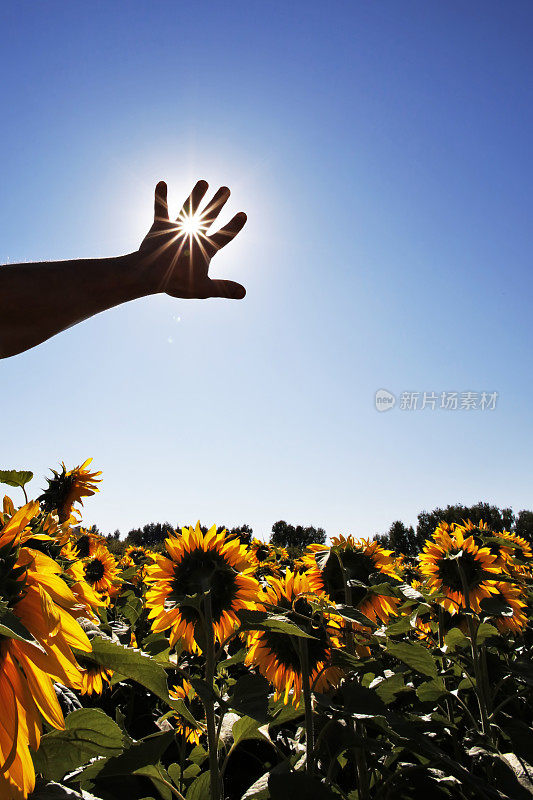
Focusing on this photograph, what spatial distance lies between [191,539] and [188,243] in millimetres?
1557

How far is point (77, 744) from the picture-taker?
1111mm

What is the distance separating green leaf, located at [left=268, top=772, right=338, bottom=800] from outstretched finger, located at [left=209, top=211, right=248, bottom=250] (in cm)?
202

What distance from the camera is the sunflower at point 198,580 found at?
2.42 m

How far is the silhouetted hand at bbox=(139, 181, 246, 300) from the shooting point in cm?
172

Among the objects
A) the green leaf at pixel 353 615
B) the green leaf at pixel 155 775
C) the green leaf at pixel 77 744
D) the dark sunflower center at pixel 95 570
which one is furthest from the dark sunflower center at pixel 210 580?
the dark sunflower center at pixel 95 570

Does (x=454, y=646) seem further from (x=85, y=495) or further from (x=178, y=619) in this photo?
(x=85, y=495)

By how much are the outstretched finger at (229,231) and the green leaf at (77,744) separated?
174 cm

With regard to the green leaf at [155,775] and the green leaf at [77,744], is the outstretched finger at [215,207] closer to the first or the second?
the green leaf at [77,744]

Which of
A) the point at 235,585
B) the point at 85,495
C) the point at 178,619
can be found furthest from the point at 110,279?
the point at 85,495

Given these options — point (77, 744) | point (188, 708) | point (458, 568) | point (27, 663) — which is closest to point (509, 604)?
point (458, 568)

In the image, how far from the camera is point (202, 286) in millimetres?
1840

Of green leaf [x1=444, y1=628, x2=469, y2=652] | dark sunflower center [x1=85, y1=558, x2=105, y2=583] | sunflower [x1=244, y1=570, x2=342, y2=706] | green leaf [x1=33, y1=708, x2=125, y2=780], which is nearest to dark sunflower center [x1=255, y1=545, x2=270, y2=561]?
dark sunflower center [x1=85, y1=558, x2=105, y2=583]

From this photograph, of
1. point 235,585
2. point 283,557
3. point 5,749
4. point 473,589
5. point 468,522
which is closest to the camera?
point 5,749

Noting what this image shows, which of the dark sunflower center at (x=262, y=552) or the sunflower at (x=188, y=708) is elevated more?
the dark sunflower center at (x=262, y=552)
